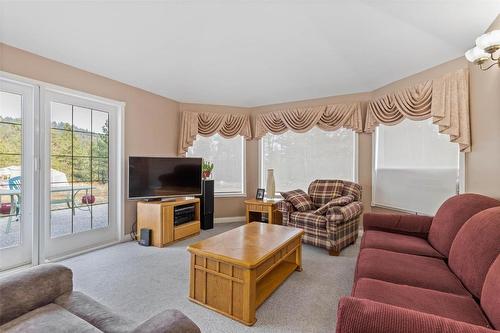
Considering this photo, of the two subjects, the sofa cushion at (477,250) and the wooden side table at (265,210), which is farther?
the wooden side table at (265,210)

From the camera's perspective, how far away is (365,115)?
389cm

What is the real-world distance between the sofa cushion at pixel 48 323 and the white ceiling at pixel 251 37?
243 centimetres

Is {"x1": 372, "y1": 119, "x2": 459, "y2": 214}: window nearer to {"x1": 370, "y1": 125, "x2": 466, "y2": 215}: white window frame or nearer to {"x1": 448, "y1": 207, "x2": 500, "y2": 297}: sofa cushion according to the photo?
{"x1": 370, "y1": 125, "x2": 466, "y2": 215}: white window frame

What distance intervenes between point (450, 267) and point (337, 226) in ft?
4.36

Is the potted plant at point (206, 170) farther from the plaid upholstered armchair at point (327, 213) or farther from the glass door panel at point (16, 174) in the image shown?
the glass door panel at point (16, 174)

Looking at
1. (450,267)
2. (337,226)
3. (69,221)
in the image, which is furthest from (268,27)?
(69,221)

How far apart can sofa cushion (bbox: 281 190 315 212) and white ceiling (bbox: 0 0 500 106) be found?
1769mm

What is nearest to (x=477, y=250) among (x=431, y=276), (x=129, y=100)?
(x=431, y=276)

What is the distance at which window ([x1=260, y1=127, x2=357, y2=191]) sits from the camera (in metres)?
4.12

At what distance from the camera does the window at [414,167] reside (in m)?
2.89

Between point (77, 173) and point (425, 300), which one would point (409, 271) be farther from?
point (77, 173)

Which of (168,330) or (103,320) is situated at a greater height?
(168,330)

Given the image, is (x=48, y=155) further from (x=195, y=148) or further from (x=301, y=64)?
(x=301, y=64)

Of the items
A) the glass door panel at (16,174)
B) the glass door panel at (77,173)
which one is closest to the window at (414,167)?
the glass door panel at (77,173)
